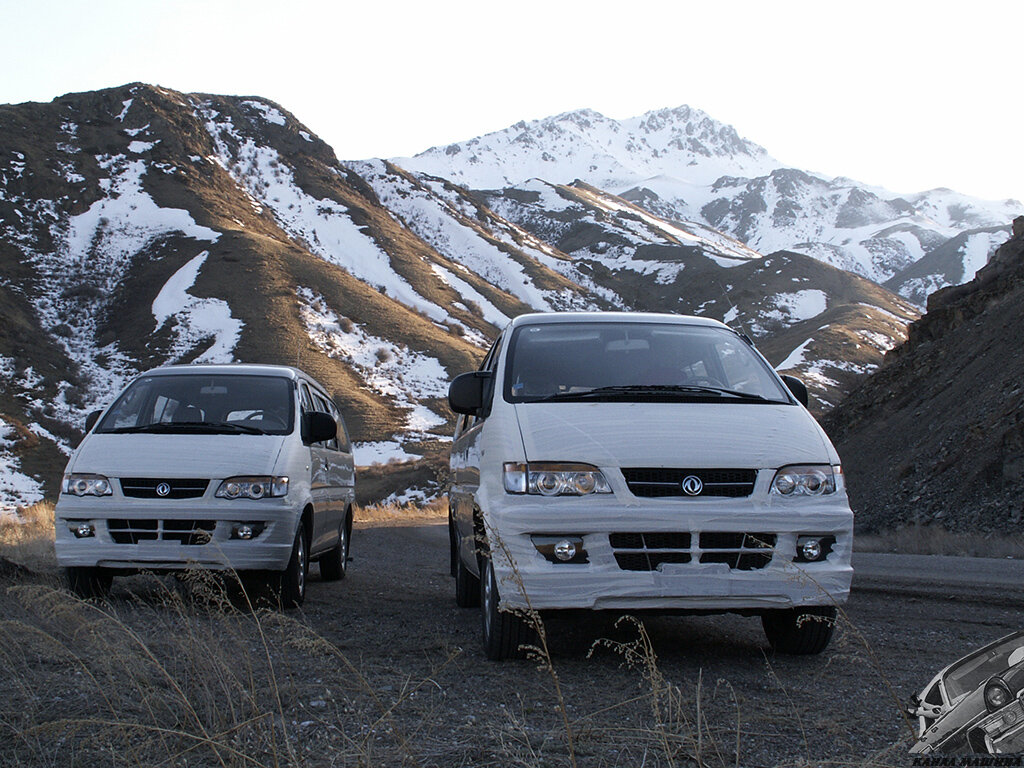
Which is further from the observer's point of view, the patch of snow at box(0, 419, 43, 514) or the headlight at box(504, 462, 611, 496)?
the patch of snow at box(0, 419, 43, 514)

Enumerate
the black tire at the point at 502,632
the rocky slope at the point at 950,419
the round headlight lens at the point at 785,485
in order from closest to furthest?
the round headlight lens at the point at 785,485
the black tire at the point at 502,632
the rocky slope at the point at 950,419

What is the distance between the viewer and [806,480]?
4.98m

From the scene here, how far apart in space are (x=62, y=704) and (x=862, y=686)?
11.9 ft

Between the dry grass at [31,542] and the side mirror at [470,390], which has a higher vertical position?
the side mirror at [470,390]

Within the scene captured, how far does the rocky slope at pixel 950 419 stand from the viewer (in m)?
16.8

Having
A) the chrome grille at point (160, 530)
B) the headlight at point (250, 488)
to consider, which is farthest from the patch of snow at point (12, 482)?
the headlight at point (250, 488)

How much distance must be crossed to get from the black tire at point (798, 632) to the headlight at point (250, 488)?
3714 millimetres

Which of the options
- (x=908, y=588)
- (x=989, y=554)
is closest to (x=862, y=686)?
(x=908, y=588)

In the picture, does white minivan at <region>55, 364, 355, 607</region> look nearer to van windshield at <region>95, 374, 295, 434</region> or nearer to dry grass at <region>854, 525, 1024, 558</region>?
van windshield at <region>95, 374, 295, 434</region>

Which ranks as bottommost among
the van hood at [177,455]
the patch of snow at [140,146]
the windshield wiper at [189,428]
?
the van hood at [177,455]

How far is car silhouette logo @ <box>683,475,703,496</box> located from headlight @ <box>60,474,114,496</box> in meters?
4.45

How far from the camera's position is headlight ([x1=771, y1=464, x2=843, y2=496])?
4902mm

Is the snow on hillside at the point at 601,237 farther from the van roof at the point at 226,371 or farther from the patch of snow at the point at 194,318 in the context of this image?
the van roof at the point at 226,371

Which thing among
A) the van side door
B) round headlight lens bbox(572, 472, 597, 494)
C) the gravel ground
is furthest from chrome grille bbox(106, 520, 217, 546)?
round headlight lens bbox(572, 472, 597, 494)
